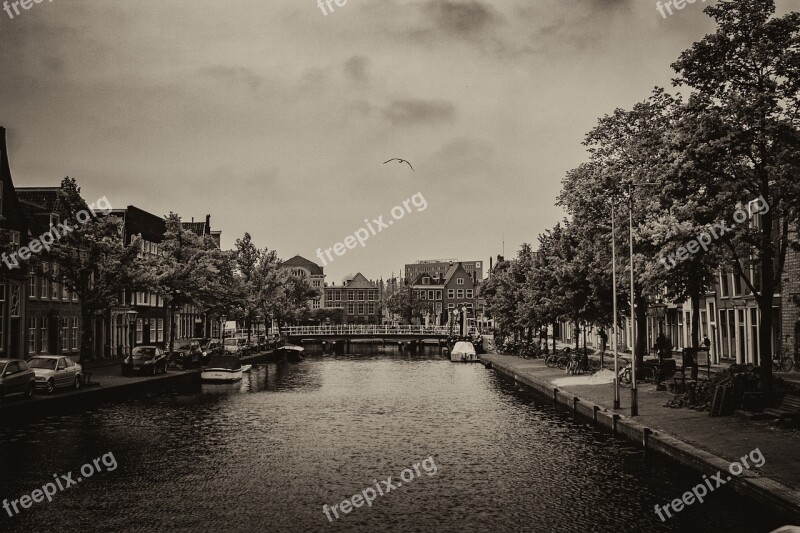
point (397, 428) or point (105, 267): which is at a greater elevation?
point (105, 267)

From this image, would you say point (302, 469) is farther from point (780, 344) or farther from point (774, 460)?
point (780, 344)

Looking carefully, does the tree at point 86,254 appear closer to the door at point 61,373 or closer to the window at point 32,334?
the door at point 61,373

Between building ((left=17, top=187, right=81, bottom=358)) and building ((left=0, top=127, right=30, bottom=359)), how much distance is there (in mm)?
1472

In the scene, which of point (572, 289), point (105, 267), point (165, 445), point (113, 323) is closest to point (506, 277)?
point (572, 289)

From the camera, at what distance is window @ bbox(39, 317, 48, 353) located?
2104 inches

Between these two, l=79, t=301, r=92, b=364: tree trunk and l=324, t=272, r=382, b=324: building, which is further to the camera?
l=324, t=272, r=382, b=324: building

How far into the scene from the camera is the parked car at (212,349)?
204ft

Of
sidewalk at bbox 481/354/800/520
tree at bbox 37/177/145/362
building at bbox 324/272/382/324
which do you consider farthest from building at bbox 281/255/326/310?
sidewalk at bbox 481/354/800/520

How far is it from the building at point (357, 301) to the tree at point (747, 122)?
14522 cm

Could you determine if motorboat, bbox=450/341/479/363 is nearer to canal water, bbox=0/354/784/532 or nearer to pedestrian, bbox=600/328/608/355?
pedestrian, bbox=600/328/608/355

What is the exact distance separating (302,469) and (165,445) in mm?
6128

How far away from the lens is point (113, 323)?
6675 cm

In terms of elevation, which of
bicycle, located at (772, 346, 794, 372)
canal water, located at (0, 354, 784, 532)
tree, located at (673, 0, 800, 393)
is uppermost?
tree, located at (673, 0, 800, 393)

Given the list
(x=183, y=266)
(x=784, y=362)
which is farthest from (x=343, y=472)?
(x=183, y=266)
